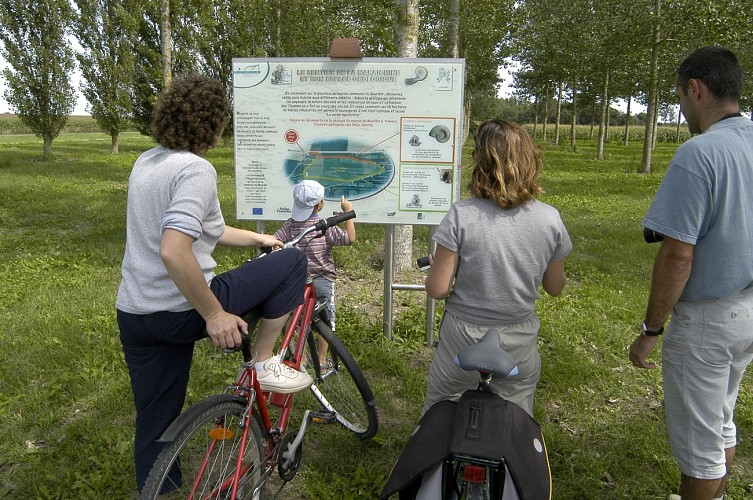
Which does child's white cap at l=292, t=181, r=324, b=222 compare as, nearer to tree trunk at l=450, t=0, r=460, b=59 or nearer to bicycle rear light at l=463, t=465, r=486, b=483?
bicycle rear light at l=463, t=465, r=486, b=483

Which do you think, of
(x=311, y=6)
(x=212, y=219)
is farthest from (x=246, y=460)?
(x=311, y=6)

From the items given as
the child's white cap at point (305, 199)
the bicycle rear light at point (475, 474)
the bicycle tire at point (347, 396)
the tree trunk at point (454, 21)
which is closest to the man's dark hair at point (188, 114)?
the child's white cap at point (305, 199)

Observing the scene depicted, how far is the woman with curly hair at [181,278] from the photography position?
2119mm

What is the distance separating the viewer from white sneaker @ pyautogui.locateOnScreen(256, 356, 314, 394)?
2.56m

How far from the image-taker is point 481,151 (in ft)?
7.69

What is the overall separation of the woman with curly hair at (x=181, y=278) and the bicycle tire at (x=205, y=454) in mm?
82

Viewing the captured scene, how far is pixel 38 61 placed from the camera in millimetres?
23469

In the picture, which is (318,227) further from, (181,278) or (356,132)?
(356,132)

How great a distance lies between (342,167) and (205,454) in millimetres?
2527

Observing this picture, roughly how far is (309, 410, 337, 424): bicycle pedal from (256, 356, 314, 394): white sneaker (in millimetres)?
626

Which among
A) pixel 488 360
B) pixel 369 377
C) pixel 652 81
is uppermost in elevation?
pixel 652 81

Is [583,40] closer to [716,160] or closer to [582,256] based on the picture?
[582,256]

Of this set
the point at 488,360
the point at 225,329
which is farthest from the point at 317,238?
the point at 488,360

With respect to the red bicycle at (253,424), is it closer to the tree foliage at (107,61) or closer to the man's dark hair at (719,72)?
the man's dark hair at (719,72)
